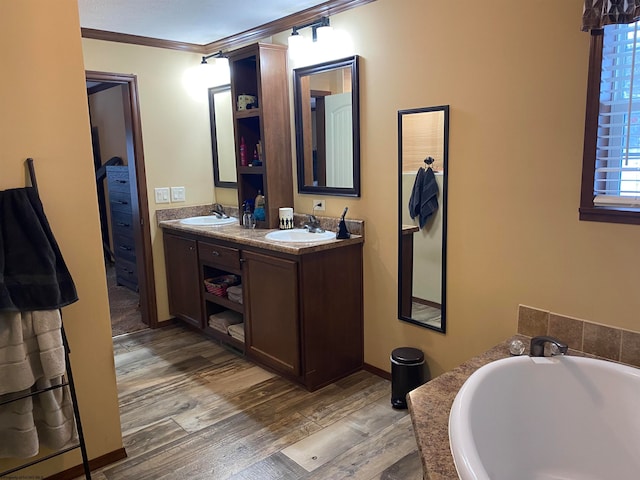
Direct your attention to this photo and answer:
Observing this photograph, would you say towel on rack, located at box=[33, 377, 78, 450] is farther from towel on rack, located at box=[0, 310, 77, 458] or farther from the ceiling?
the ceiling

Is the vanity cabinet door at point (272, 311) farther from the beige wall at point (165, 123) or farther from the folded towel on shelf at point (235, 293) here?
the beige wall at point (165, 123)

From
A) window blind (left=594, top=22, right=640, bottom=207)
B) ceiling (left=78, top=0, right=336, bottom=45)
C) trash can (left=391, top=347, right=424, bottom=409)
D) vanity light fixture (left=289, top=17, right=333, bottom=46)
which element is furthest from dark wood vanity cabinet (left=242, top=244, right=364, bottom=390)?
ceiling (left=78, top=0, right=336, bottom=45)

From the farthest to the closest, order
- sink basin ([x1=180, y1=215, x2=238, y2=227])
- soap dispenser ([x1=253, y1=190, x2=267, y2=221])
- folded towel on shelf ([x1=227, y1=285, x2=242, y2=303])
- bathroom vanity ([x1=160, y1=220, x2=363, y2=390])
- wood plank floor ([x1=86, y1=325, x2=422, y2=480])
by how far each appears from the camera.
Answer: sink basin ([x1=180, y1=215, x2=238, y2=227])
soap dispenser ([x1=253, y1=190, x2=267, y2=221])
folded towel on shelf ([x1=227, y1=285, x2=242, y2=303])
bathroom vanity ([x1=160, y1=220, x2=363, y2=390])
wood plank floor ([x1=86, y1=325, x2=422, y2=480])

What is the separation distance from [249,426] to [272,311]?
71 cm

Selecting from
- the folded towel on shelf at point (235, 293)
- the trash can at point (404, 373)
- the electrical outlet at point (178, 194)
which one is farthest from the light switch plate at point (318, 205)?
the electrical outlet at point (178, 194)

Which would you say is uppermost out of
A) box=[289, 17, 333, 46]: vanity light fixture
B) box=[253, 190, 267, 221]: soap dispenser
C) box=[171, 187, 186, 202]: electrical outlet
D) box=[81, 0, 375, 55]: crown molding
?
box=[81, 0, 375, 55]: crown molding

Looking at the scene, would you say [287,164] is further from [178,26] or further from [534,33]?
[534,33]

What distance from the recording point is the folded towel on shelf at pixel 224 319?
358cm

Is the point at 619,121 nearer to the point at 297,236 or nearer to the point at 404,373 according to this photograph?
the point at 404,373

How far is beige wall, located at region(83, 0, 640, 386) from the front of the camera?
6.52 feet

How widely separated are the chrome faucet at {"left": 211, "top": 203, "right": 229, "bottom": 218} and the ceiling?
54.9 inches

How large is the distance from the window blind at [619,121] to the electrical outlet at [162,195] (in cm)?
319

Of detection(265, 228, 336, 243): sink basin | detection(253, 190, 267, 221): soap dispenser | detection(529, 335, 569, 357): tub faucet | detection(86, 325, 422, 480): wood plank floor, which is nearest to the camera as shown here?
detection(529, 335, 569, 357): tub faucet

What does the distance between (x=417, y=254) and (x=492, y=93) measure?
0.96 meters
